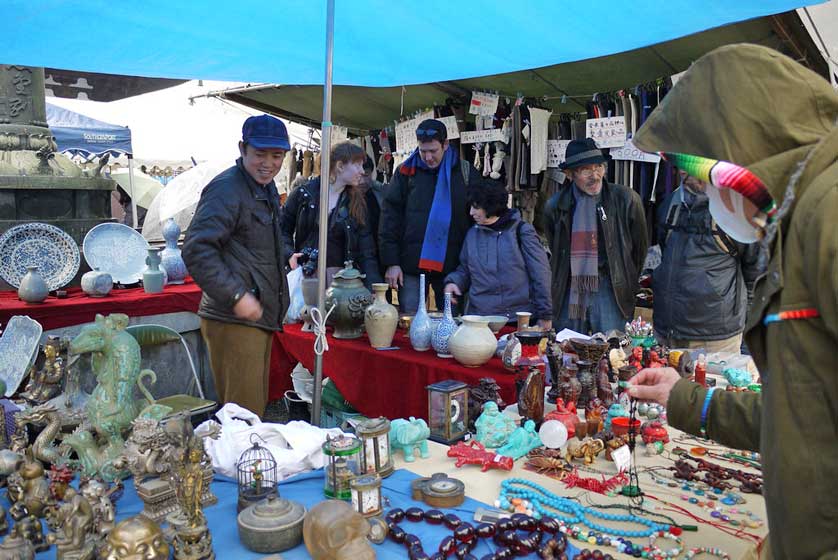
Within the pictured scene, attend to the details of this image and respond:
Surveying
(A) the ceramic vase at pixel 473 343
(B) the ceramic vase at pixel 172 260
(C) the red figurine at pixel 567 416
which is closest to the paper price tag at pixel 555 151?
(A) the ceramic vase at pixel 473 343

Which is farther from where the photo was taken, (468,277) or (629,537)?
(468,277)

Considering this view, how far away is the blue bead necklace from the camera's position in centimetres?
153

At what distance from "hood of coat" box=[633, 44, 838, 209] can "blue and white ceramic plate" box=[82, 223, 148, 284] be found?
4.47 m

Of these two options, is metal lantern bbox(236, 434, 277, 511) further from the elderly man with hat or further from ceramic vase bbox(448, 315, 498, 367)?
the elderly man with hat

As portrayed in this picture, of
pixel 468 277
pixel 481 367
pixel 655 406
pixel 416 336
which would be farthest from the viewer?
pixel 468 277

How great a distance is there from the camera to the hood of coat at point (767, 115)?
0.92 meters

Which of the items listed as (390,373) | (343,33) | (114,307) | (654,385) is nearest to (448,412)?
(654,385)

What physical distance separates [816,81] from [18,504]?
195 centimetres

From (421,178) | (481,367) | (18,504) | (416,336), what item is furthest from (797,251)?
(421,178)

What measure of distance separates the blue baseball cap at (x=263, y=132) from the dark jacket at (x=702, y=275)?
2.38 metres

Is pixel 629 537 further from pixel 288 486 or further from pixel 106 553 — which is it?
pixel 106 553

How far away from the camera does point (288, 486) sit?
5.94ft

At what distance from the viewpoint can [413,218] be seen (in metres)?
4.27

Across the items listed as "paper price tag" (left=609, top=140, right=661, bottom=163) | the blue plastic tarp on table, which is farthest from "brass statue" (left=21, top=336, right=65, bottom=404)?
"paper price tag" (left=609, top=140, right=661, bottom=163)
